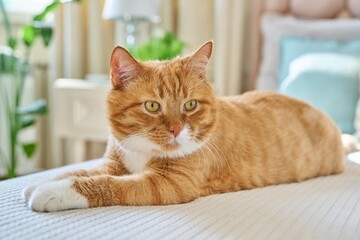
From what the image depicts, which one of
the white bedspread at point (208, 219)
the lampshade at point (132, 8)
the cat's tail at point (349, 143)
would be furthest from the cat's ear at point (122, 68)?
the lampshade at point (132, 8)

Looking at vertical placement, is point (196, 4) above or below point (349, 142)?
above

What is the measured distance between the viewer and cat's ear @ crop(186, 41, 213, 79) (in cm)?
122

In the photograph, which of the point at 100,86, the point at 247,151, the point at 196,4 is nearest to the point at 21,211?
the point at 247,151

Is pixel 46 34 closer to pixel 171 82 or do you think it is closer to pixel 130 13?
pixel 130 13

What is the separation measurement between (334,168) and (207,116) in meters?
0.57

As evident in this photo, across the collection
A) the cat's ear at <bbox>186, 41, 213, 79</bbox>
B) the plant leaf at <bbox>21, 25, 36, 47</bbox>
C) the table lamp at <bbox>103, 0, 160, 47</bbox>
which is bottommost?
the cat's ear at <bbox>186, 41, 213, 79</bbox>

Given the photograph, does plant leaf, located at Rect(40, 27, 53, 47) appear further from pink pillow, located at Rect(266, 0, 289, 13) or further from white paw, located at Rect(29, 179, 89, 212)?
white paw, located at Rect(29, 179, 89, 212)

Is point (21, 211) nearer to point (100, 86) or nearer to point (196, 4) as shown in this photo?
point (100, 86)

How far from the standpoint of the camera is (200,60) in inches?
49.0

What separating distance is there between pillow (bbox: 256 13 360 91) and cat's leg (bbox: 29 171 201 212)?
1.35 m

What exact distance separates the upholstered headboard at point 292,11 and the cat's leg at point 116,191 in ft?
5.19

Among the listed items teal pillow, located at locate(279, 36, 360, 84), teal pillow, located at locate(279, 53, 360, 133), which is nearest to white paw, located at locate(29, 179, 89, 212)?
teal pillow, located at locate(279, 53, 360, 133)

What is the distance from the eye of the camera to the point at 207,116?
3.94 feet

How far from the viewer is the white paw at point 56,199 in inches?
36.5
